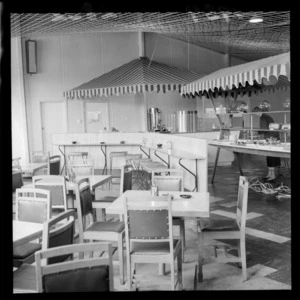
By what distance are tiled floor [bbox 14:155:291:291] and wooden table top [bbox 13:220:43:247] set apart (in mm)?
973

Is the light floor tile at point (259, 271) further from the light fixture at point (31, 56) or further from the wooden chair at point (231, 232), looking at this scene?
the light fixture at point (31, 56)

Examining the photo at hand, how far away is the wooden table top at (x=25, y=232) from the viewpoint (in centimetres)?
312

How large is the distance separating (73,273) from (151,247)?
4.62 ft

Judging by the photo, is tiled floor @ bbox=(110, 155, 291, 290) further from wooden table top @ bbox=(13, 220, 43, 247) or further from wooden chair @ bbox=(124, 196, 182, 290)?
wooden table top @ bbox=(13, 220, 43, 247)

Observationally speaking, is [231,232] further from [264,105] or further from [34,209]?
[264,105]

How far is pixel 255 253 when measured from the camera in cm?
460

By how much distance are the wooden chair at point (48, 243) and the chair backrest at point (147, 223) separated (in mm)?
500

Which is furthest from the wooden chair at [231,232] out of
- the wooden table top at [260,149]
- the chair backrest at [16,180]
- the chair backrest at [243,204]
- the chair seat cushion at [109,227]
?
the wooden table top at [260,149]

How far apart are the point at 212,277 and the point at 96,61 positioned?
11.0 metres

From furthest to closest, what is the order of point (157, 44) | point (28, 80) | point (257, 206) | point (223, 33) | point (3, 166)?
1. point (157, 44)
2. point (28, 80)
3. point (223, 33)
4. point (257, 206)
5. point (3, 166)

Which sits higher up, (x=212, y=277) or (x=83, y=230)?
(x=83, y=230)
